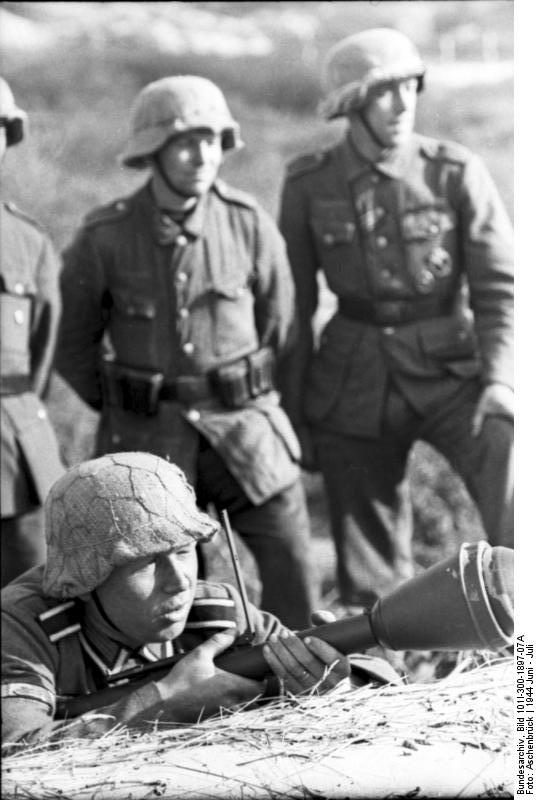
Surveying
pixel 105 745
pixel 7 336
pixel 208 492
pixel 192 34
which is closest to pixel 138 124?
pixel 7 336

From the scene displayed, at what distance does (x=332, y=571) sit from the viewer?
31.4ft

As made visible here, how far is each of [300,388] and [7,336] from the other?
124 centimetres

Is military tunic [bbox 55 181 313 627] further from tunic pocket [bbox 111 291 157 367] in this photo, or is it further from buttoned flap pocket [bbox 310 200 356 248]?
buttoned flap pocket [bbox 310 200 356 248]

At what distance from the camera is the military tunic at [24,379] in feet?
23.3

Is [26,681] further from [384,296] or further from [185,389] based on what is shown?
[384,296]

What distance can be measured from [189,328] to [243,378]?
0.91ft

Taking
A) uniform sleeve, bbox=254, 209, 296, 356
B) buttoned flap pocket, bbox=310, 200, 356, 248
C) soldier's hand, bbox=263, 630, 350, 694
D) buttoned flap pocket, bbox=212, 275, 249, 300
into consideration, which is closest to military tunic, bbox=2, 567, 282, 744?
soldier's hand, bbox=263, 630, 350, 694

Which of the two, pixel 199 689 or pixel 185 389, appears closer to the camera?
pixel 199 689

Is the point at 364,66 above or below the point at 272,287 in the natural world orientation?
above

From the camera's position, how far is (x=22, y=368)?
7199 mm

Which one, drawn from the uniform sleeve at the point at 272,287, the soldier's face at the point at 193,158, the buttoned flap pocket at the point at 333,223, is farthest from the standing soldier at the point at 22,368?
the buttoned flap pocket at the point at 333,223

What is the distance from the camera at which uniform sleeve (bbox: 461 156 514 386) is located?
7348 mm

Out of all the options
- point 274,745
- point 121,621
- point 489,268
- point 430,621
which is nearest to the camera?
point 274,745

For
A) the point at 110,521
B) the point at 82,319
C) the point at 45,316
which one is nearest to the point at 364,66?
the point at 82,319
